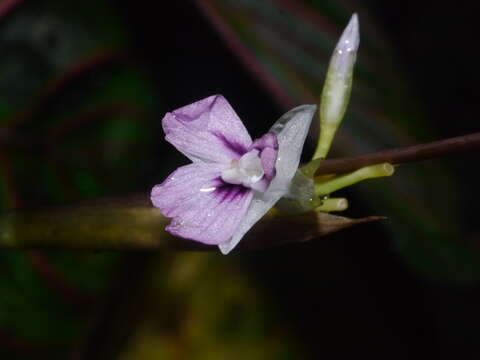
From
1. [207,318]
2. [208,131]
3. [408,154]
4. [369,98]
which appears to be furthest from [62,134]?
[408,154]

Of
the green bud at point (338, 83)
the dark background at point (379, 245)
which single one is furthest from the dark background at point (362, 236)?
the green bud at point (338, 83)

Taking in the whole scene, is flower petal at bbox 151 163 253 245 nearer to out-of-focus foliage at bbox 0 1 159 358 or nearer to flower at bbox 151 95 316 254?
flower at bbox 151 95 316 254

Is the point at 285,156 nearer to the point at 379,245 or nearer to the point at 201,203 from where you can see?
the point at 201,203

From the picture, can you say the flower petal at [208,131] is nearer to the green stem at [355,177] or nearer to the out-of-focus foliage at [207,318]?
the green stem at [355,177]

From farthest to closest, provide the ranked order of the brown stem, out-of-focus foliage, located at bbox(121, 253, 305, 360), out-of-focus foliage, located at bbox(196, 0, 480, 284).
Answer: out-of-focus foliage, located at bbox(121, 253, 305, 360) → out-of-focus foliage, located at bbox(196, 0, 480, 284) → the brown stem

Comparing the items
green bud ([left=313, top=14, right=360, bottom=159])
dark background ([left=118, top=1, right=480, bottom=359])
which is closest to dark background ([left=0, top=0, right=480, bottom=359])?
dark background ([left=118, top=1, right=480, bottom=359])

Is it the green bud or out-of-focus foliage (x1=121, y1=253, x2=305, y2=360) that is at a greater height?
the green bud

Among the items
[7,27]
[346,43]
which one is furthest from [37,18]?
[346,43]
